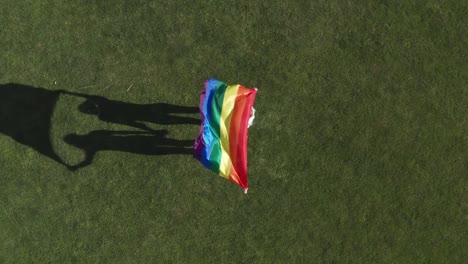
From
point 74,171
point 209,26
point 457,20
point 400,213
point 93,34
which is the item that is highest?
point 457,20

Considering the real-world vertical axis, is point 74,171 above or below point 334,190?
below

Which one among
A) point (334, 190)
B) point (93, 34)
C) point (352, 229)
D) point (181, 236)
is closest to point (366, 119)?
point (334, 190)

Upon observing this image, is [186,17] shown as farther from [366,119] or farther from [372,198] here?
[372,198]

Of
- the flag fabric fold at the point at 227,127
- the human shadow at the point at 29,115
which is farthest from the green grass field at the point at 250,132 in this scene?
the flag fabric fold at the point at 227,127

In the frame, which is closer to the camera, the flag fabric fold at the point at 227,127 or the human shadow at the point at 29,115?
the flag fabric fold at the point at 227,127

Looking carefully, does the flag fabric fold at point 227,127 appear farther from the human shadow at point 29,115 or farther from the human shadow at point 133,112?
the human shadow at point 29,115

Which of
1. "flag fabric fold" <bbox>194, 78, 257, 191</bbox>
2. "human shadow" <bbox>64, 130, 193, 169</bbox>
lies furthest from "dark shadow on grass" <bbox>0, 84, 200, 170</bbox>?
"flag fabric fold" <bbox>194, 78, 257, 191</bbox>

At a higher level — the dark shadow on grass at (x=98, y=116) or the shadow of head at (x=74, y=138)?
the dark shadow on grass at (x=98, y=116)
